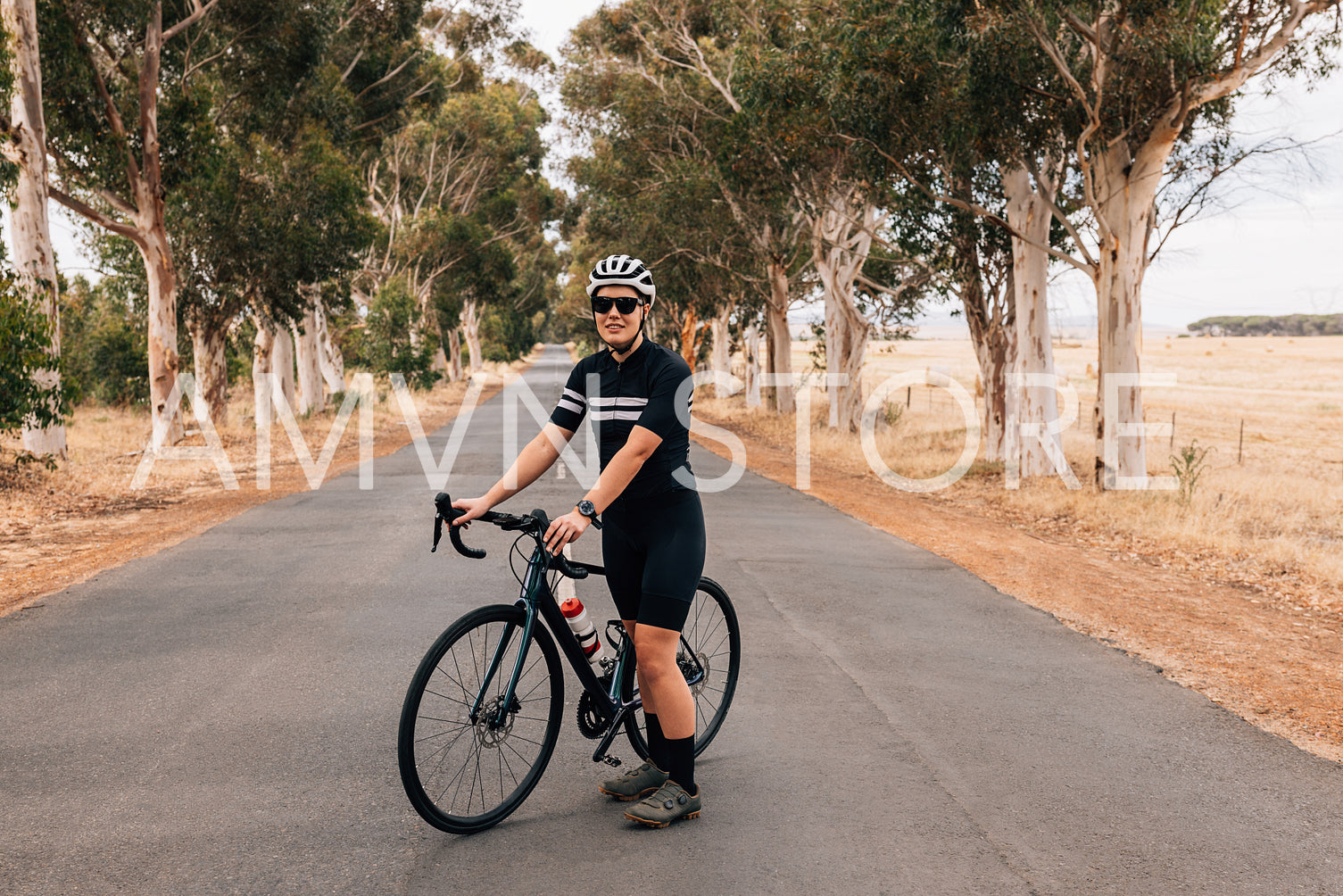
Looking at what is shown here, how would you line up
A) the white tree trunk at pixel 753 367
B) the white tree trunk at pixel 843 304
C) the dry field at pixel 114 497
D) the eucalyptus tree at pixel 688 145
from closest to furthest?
the dry field at pixel 114 497, the eucalyptus tree at pixel 688 145, the white tree trunk at pixel 843 304, the white tree trunk at pixel 753 367

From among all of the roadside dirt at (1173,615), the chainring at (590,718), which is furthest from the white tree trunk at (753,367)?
the chainring at (590,718)

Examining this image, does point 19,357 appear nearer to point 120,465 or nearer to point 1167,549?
point 120,465

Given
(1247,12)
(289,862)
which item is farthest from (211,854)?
(1247,12)

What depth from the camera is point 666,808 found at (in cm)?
394

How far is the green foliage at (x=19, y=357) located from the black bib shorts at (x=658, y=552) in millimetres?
10422

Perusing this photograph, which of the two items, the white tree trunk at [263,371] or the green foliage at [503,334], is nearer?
Answer: the white tree trunk at [263,371]

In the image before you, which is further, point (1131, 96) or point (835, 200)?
point (835, 200)

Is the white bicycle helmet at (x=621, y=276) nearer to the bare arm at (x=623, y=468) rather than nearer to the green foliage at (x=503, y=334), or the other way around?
the bare arm at (x=623, y=468)

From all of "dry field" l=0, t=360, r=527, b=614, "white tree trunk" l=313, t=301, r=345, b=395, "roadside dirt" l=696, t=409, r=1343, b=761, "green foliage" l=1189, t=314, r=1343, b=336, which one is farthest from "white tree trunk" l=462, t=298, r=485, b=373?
"green foliage" l=1189, t=314, r=1343, b=336

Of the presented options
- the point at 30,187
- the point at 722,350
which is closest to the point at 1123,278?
the point at 30,187

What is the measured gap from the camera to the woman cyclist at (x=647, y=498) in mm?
3785

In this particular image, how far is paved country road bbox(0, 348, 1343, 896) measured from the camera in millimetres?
3594

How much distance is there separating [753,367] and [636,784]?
34.8 m

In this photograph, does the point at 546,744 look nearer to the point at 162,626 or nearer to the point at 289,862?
the point at 289,862
